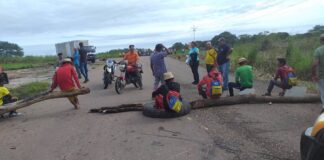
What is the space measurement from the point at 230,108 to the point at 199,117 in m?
1.31

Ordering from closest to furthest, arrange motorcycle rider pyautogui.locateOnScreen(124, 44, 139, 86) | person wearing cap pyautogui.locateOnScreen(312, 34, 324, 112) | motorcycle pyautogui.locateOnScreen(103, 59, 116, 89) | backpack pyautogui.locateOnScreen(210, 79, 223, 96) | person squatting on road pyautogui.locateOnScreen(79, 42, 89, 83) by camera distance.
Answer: person wearing cap pyautogui.locateOnScreen(312, 34, 324, 112)
backpack pyautogui.locateOnScreen(210, 79, 223, 96)
motorcycle rider pyautogui.locateOnScreen(124, 44, 139, 86)
motorcycle pyautogui.locateOnScreen(103, 59, 116, 89)
person squatting on road pyautogui.locateOnScreen(79, 42, 89, 83)

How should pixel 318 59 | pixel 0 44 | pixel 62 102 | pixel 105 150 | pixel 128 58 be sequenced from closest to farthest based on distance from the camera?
pixel 105 150 < pixel 318 59 < pixel 62 102 < pixel 128 58 < pixel 0 44

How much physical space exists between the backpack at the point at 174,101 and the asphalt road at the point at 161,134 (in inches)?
12.3

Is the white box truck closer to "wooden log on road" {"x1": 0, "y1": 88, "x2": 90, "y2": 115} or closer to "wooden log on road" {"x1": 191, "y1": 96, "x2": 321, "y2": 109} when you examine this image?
"wooden log on road" {"x1": 0, "y1": 88, "x2": 90, "y2": 115}

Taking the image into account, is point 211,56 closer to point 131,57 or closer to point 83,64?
point 131,57

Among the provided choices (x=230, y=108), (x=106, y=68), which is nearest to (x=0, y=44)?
(x=106, y=68)

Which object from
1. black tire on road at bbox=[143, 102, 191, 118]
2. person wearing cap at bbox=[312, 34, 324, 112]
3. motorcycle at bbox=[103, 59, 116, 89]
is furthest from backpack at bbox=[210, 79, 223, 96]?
motorcycle at bbox=[103, 59, 116, 89]

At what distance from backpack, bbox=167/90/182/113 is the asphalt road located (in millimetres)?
313

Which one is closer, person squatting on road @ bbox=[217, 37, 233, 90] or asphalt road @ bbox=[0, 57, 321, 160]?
asphalt road @ bbox=[0, 57, 321, 160]

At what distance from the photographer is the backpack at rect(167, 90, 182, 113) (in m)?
8.70

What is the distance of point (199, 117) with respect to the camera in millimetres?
8727

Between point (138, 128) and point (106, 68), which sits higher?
point (106, 68)

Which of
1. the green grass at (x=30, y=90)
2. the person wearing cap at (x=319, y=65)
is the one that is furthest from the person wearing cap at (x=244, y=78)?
the green grass at (x=30, y=90)

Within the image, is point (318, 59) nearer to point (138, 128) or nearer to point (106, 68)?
point (138, 128)
